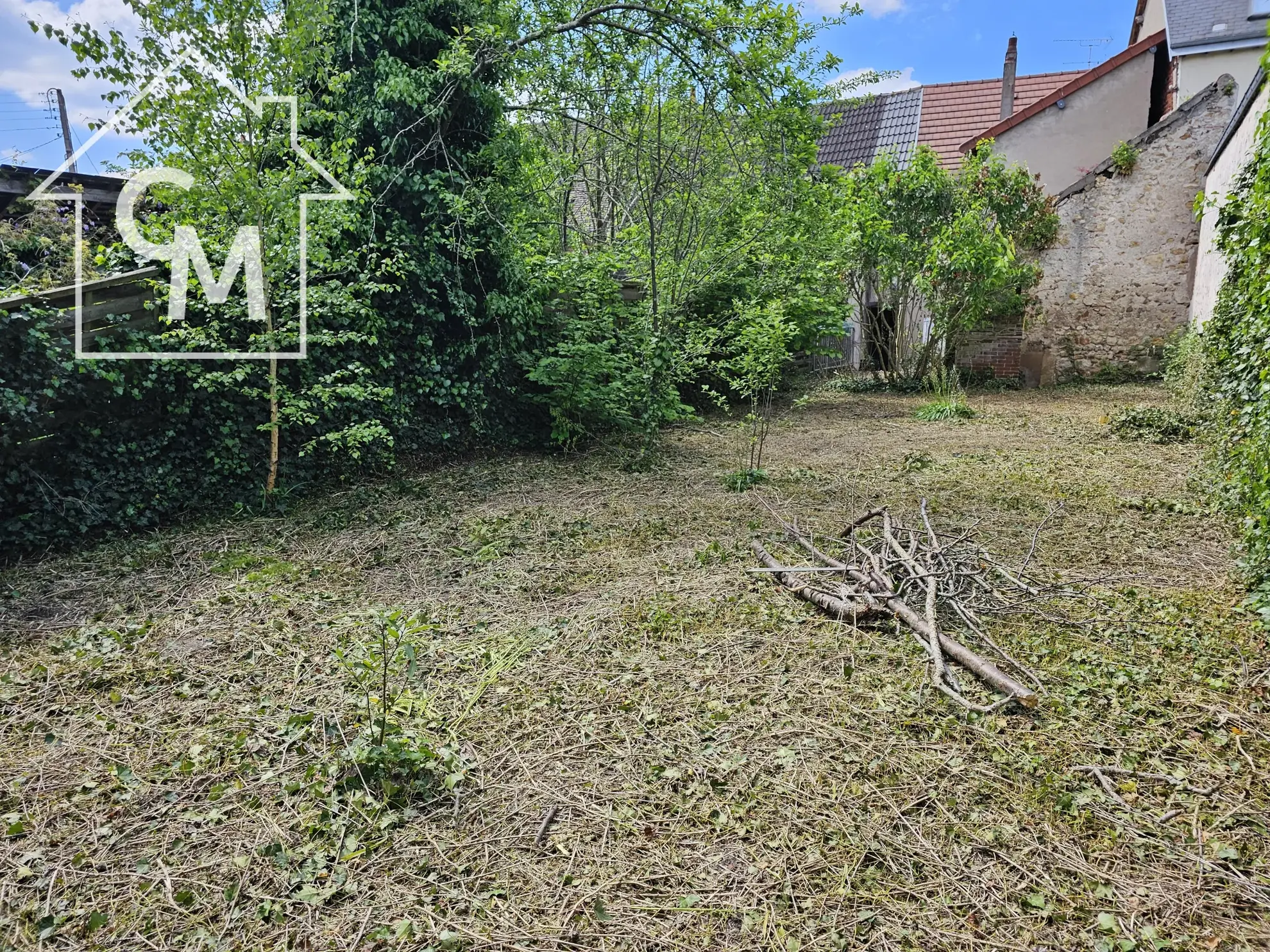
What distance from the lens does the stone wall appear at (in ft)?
34.0

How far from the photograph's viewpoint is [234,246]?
4.66 metres

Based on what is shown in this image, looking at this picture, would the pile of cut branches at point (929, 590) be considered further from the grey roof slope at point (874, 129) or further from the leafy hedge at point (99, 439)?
the grey roof slope at point (874, 129)

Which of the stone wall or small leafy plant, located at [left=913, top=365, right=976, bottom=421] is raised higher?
the stone wall

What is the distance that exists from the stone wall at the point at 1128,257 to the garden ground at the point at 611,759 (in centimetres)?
827

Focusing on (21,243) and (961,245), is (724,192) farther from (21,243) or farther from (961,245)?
(21,243)

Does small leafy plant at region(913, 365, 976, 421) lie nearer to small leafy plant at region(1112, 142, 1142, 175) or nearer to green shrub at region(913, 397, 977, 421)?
green shrub at region(913, 397, 977, 421)

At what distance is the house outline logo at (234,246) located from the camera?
4207mm

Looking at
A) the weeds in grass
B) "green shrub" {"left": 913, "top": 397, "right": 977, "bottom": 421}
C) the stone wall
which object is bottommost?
the weeds in grass

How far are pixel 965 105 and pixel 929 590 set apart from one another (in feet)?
59.9

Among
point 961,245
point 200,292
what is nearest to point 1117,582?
point 200,292

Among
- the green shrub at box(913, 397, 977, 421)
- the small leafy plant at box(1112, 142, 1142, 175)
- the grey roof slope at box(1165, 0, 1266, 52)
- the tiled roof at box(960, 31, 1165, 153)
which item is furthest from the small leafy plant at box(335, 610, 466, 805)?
the grey roof slope at box(1165, 0, 1266, 52)

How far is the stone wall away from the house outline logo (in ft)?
35.6

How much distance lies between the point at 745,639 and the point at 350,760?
1.66m

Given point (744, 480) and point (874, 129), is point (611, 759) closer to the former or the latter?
point (744, 480)
